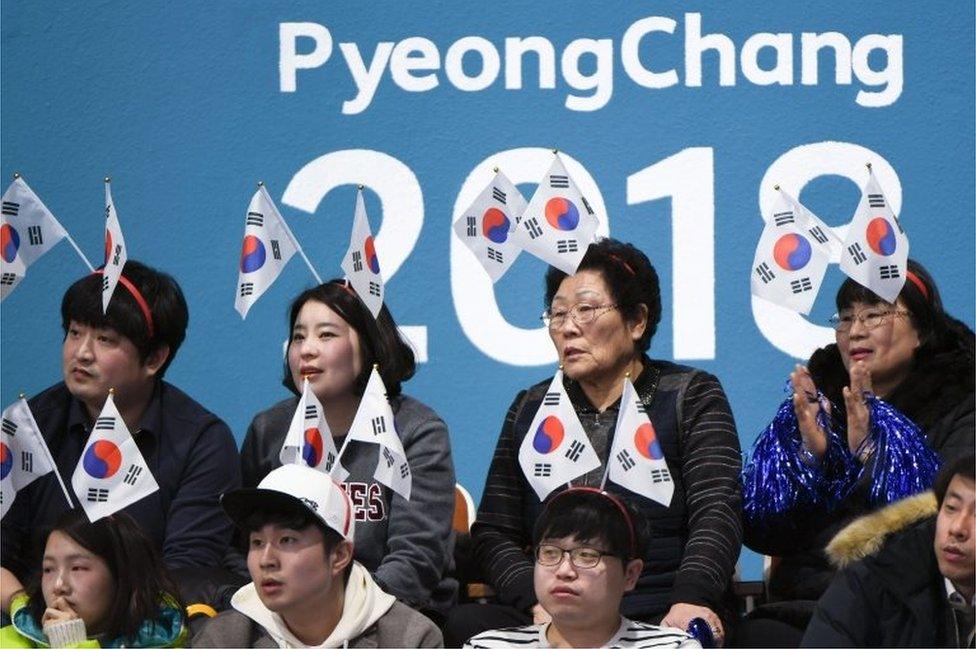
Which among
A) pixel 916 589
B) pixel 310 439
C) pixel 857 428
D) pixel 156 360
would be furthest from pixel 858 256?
pixel 156 360

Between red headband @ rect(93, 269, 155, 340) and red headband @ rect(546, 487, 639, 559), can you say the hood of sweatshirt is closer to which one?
red headband @ rect(546, 487, 639, 559)

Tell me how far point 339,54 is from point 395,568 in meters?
1.84

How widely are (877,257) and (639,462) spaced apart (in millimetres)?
748

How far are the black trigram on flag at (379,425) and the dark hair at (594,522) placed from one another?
16.3 inches

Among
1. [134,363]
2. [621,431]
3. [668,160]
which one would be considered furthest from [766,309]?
[134,363]

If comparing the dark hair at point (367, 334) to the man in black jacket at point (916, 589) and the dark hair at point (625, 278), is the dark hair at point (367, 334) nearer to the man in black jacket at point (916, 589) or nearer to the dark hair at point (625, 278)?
the dark hair at point (625, 278)

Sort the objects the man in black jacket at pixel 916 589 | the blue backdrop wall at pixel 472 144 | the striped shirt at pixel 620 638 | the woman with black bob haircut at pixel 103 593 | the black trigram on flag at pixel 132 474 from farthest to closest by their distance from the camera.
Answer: the blue backdrop wall at pixel 472 144, the black trigram on flag at pixel 132 474, the woman with black bob haircut at pixel 103 593, the striped shirt at pixel 620 638, the man in black jacket at pixel 916 589

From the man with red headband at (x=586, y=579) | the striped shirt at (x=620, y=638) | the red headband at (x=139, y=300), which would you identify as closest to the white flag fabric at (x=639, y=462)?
the man with red headband at (x=586, y=579)

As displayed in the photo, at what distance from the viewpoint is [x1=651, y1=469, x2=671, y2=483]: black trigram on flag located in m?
3.84

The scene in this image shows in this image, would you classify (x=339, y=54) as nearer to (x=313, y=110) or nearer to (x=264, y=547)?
(x=313, y=110)

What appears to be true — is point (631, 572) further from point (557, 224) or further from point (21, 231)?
point (21, 231)

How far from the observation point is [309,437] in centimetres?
406

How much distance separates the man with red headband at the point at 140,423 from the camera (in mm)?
4160

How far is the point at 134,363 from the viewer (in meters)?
4.29
